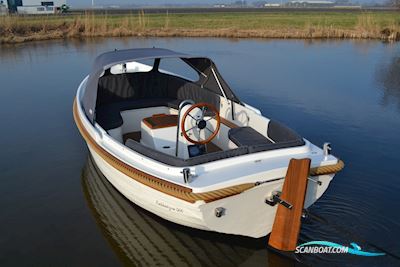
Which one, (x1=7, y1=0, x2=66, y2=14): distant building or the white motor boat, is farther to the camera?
(x1=7, y1=0, x2=66, y2=14): distant building

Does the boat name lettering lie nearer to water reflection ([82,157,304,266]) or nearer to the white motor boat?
the white motor boat

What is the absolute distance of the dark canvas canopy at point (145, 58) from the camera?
608 centimetres

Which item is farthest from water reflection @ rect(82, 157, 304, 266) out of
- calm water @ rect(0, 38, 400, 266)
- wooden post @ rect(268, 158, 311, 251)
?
wooden post @ rect(268, 158, 311, 251)

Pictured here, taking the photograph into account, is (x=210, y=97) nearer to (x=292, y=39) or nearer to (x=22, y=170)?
(x=22, y=170)

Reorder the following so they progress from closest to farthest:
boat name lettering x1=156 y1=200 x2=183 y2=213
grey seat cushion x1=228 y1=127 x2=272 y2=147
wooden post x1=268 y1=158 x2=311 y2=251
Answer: wooden post x1=268 y1=158 x2=311 y2=251
boat name lettering x1=156 y1=200 x2=183 y2=213
grey seat cushion x1=228 y1=127 x2=272 y2=147

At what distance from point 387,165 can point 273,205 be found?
12.7 ft

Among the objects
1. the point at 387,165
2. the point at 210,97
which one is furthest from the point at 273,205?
the point at 387,165

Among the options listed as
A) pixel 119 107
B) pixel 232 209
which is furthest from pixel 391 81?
pixel 232 209

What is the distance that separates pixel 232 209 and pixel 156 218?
1633mm

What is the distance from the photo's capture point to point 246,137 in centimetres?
545

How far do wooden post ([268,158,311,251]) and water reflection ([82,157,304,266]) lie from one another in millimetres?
276
